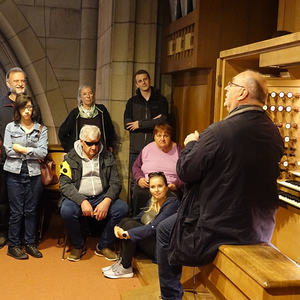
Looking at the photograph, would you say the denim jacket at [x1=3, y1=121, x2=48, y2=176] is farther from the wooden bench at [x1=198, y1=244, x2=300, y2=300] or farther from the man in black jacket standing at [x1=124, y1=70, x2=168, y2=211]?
the wooden bench at [x1=198, y1=244, x2=300, y2=300]

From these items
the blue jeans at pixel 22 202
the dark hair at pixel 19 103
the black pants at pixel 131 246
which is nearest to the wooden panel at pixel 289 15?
the black pants at pixel 131 246

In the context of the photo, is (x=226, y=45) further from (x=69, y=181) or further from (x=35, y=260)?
(x=35, y=260)

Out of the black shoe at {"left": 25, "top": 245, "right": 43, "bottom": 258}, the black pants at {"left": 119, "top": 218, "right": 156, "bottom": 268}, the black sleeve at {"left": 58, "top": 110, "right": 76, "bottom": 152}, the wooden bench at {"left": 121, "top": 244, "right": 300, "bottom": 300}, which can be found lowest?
the black shoe at {"left": 25, "top": 245, "right": 43, "bottom": 258}

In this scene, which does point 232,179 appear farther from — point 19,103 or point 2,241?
point 2,241

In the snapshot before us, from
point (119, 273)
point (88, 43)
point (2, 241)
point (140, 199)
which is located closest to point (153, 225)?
point (119, 273)

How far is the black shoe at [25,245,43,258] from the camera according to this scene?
14.7ft

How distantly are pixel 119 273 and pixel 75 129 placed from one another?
1568 mm

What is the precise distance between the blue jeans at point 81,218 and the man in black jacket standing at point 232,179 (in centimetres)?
180

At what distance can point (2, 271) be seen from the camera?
13.6ft

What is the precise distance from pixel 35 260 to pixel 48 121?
2613 millimetres

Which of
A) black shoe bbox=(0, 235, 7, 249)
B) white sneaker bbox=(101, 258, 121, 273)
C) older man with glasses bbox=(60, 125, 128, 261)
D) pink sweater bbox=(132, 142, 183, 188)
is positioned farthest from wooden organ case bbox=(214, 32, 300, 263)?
black shoe bbox=(0, 235, 7, 249)

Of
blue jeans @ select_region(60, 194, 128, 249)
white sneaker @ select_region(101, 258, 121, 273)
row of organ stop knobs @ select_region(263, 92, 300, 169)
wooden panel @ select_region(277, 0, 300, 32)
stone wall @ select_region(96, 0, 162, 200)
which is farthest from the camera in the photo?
stone wall @ select_region(96, 0, 162, 200)

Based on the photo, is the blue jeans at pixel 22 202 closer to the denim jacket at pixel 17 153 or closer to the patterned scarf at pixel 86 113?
the denim jacket at pixel 17 153

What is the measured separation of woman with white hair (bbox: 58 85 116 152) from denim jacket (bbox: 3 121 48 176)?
23.6 inches
